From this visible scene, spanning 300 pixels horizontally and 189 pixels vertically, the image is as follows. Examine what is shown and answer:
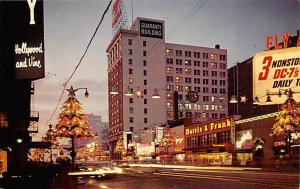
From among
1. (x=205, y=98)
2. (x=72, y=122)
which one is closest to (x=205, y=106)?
(x=205, y=98)

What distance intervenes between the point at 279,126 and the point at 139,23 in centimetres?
8536

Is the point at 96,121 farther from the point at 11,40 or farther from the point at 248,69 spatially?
the point at 11,40

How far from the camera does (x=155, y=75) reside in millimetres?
111938

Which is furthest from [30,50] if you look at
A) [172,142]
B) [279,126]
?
[172,142]

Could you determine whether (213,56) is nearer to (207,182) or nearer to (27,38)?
(207,182)

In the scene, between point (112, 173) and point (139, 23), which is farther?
point (139, 23)

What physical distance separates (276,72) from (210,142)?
45.3m

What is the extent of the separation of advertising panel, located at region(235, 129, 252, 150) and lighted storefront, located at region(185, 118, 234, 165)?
4.33 ft

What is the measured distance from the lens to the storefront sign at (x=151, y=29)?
364ft

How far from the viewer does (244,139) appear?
50531 millimetres

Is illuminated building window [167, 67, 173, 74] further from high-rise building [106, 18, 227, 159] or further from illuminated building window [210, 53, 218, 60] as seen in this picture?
illuminated building window [210, 53, 218, 60]

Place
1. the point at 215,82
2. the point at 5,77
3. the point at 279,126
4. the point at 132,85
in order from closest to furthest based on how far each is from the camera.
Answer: the point at 5,77, the point at 279,126, the point at 132,85, the point at 215,82

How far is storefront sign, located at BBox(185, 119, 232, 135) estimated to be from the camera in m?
55.5

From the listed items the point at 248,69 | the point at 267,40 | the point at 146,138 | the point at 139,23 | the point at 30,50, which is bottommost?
the point at 146,138
